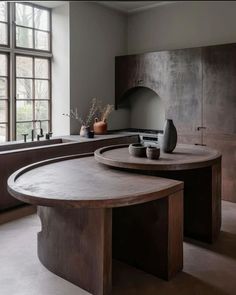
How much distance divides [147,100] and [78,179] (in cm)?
353

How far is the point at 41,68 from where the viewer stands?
513 centimetres

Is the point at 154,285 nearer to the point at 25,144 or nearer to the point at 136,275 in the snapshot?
the point at 136,275

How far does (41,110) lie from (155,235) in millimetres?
3414

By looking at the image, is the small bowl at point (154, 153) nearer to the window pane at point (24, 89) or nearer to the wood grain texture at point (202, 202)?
the wood grain texture at point (202, 202)

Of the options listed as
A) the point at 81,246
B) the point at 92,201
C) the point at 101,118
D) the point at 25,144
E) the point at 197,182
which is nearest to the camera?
the point at 92,201

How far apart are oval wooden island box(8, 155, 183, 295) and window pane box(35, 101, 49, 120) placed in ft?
8.12

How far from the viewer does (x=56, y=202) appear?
6.21ft

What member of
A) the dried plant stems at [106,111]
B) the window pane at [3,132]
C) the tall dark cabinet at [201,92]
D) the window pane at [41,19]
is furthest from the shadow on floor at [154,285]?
the window pane at [41,19]

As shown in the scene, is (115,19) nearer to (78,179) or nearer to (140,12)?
(140,12)

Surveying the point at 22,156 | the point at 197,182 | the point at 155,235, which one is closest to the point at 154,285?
the point at 155,235

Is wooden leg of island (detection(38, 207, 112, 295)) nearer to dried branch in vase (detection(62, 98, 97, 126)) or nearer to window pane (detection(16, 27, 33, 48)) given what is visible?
dried branch in vase (detection(62, 98, 97, 126))

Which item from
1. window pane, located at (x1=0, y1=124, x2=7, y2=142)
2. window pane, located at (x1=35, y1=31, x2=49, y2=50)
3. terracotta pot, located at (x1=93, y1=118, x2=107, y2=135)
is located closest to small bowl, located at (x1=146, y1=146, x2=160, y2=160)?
terracotta pot, located at (x1=93, y1=118, x2=107, y2=135)

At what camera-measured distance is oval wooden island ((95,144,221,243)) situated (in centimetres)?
282

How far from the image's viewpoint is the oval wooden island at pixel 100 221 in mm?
2021
